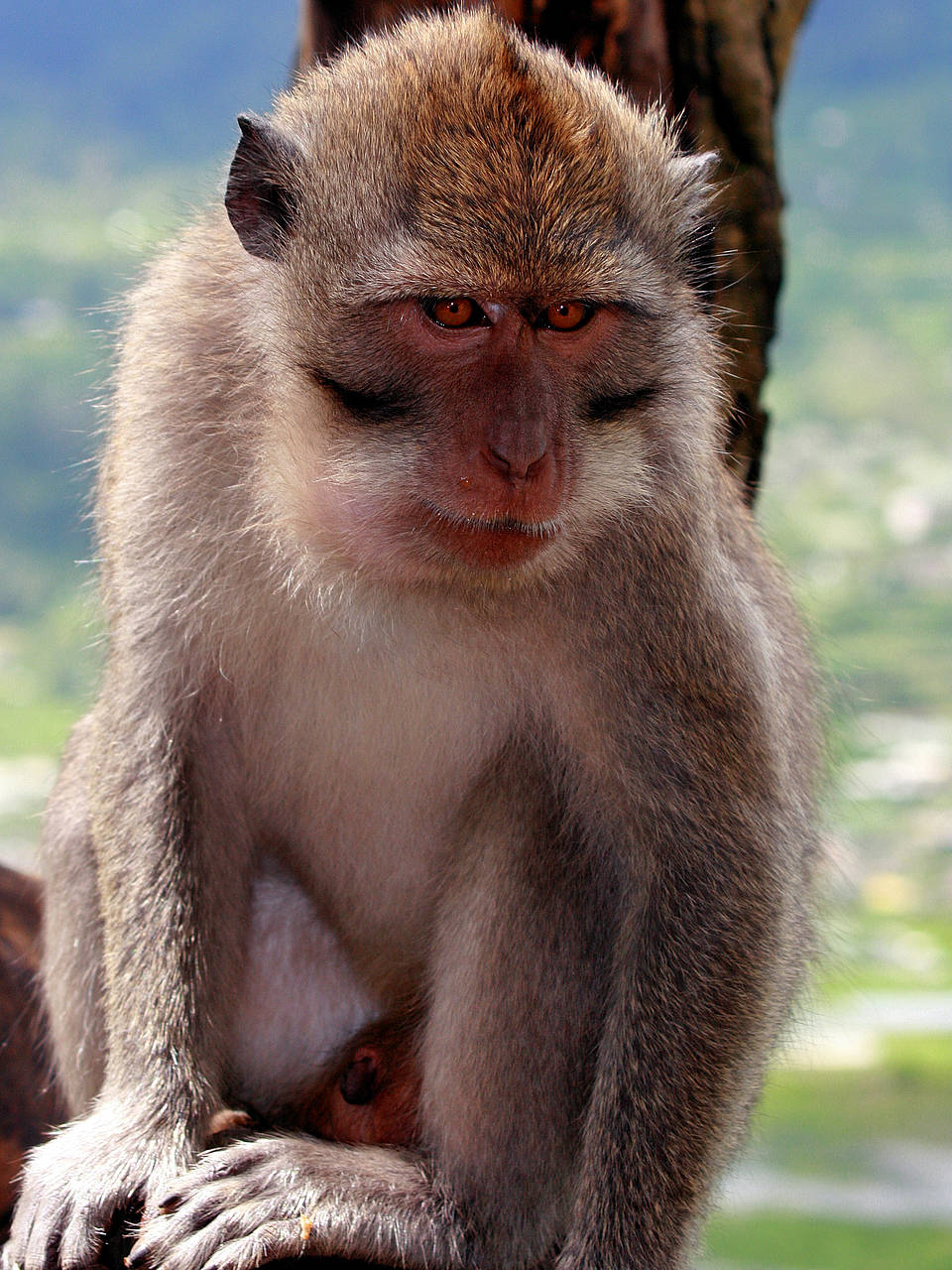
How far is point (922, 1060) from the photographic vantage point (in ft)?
33.2

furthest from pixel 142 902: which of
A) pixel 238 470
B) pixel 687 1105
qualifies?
pixel 687 1105

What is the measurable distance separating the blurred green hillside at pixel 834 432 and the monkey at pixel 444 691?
4.33 m

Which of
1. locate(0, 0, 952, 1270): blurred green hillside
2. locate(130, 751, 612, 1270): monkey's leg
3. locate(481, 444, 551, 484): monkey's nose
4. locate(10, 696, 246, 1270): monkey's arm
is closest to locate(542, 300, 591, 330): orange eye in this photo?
locate(481, 444, 551, 484): monkey's nose

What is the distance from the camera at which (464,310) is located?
8.08 ft

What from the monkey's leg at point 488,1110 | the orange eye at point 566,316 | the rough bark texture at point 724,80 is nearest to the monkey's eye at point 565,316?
the orange eye at point 566,316

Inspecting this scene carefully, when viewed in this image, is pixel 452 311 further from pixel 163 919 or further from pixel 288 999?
pixel 288 999

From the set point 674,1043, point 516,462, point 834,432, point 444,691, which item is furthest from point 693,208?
point 834,432

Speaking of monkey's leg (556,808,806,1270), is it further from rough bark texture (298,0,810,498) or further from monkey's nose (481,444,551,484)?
rough bark texture (298,0,810,498)

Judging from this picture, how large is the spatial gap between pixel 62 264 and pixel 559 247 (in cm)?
973

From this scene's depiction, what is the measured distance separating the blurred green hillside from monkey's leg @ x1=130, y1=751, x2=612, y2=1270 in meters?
4.56

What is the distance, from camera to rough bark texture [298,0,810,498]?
3971 mm

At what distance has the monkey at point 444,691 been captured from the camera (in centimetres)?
255

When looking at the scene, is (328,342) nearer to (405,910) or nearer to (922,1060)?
→ (405,910)

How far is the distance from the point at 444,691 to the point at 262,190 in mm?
1054
